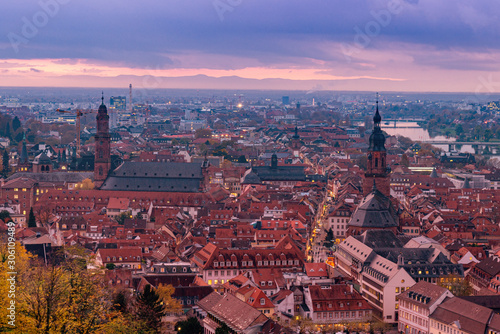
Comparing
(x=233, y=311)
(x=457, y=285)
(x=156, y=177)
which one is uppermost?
(x=233, y=311)

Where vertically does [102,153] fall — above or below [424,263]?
above

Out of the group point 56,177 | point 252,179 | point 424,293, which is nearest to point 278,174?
point 252,179

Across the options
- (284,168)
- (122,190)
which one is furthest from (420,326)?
(284,168)

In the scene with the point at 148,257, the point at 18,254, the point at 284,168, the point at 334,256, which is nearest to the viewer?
the point at 18,254

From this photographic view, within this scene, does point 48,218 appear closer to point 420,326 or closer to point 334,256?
point 334,256

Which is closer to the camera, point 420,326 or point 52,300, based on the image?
point 52,300

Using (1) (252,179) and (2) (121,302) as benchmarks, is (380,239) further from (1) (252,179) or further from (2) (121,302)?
(1) (252,179)

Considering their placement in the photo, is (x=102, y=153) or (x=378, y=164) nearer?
(x=378, y=164)

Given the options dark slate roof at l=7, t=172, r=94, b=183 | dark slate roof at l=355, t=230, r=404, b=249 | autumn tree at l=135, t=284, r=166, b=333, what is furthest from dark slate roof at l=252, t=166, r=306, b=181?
autumn tree at l=135, t=284, r=166, b=333
